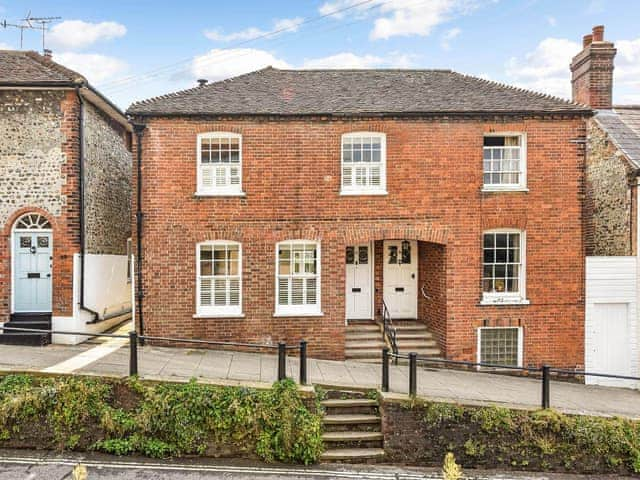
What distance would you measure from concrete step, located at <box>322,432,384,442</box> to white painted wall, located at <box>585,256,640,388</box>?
6589 mm

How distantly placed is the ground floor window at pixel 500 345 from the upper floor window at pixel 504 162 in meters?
3.80

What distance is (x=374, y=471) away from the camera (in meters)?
7.11

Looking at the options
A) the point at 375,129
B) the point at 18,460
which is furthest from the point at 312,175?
the point at 18,460

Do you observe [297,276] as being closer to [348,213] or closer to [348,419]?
[348,213]

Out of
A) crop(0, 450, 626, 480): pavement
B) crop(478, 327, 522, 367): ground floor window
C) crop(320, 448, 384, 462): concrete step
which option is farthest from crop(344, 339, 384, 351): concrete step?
crop(0, 450, 626, 480): pavement

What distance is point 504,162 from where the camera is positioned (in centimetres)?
1119

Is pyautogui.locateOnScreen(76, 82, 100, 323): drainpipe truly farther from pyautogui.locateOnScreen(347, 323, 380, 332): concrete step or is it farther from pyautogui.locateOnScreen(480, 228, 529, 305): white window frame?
pyautogui.locateOnScreen(480, 228, 529, 305): white window frame

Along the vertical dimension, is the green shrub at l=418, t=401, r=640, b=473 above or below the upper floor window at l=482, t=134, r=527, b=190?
below

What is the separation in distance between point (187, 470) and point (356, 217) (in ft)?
21.6

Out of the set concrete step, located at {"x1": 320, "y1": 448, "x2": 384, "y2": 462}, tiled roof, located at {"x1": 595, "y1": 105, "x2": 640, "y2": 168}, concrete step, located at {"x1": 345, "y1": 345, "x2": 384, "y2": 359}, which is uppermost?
tiled roof, located at {"x1": 595, "y1": 105, "x2": 640, "y2": 168}

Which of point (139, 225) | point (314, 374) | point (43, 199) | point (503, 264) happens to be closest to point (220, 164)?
point (139, 225)

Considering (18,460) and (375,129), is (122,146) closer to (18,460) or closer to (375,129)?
(375,129)

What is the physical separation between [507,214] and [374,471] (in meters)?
7.06

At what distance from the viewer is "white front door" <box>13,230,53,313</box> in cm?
1092
